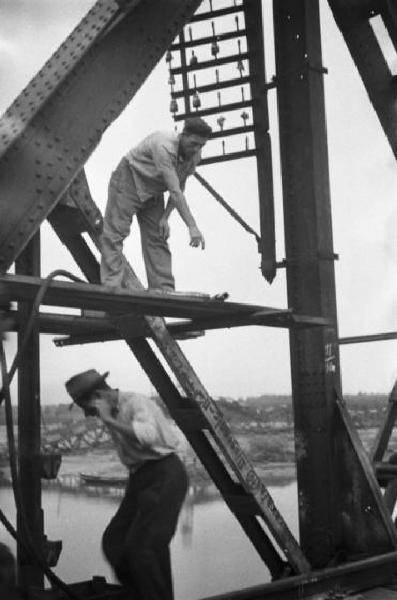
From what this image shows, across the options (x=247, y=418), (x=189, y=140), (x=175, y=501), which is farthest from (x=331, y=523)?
(x=247, y=418)

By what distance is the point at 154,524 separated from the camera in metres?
5.93

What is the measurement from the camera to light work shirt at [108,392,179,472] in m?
6.10

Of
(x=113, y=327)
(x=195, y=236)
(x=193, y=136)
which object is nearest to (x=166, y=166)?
(x=193, y=136)

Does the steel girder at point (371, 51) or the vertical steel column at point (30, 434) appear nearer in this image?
the vertical steel column at point (30, 434)

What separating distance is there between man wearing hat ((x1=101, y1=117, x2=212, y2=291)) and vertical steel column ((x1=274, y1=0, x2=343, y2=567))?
1.86 m

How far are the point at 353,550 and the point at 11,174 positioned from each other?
505 cm

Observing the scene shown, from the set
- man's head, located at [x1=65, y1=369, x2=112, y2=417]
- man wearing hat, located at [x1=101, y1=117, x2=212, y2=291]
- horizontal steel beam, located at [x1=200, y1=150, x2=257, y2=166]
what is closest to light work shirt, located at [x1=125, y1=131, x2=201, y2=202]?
man wearing hat, located at [x1=101, y1=117, x2=212, y2=291]

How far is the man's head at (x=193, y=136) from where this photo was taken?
21.1 ft

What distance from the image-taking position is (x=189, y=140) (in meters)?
6.50

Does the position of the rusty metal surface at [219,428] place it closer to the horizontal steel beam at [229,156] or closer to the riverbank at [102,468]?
the horizontal steel beam at [229,156]

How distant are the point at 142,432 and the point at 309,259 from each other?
3059 millimetres

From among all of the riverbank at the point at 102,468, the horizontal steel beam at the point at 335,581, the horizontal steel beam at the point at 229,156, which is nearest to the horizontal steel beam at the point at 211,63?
the horizontal steel beam at the point at 229,156

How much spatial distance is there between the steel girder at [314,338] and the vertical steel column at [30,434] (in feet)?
8.48

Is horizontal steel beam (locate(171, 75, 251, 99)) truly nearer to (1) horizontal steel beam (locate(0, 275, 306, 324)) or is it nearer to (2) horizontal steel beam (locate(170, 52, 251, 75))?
(2) horizontal steel beam (locate(170, 52, 251, 75))
